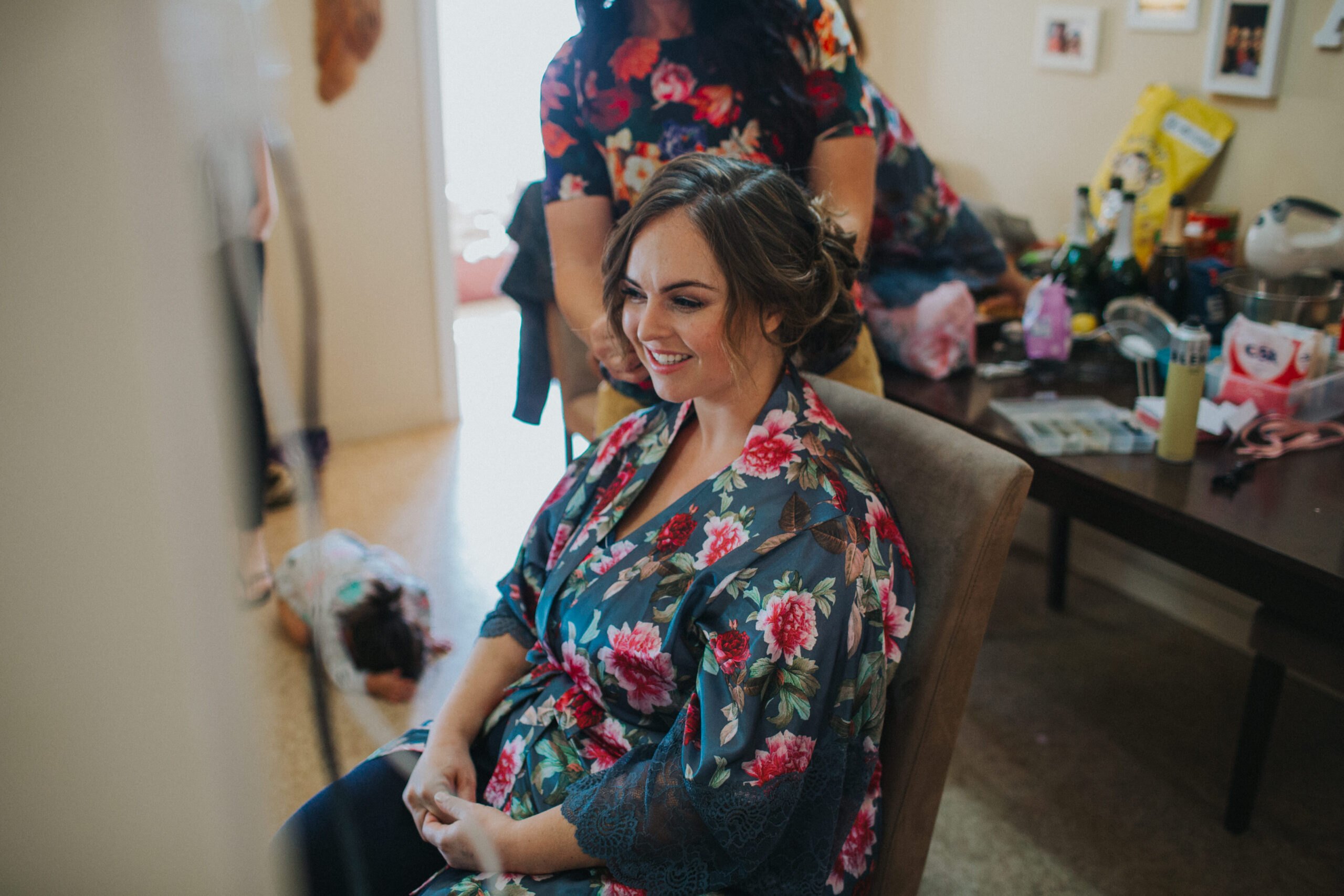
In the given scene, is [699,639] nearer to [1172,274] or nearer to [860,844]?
[860,844]

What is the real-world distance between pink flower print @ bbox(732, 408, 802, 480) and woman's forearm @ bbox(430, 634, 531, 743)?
0.37 m

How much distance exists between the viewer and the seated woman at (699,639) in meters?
0.82

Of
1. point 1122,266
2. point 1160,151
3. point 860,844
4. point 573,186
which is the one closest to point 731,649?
point 860,844

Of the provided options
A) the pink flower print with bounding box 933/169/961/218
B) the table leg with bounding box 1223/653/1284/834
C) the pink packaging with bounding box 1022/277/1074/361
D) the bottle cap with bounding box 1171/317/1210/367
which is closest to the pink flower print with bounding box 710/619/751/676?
the bottle cap with bounding box 1171/317/1210/367

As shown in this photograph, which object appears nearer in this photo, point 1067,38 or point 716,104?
point 716,104

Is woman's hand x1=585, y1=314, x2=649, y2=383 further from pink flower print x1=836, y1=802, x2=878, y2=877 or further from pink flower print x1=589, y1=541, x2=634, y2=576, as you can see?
pink flower print x1=836, y1=802, x2=878, y2=877

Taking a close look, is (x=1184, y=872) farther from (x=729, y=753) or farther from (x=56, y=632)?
(x=56, y=632)

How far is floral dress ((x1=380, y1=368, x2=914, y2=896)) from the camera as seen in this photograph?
2.64 feet

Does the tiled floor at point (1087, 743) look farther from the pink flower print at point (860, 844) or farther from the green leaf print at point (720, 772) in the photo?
the pink flower print at point (860, 844)

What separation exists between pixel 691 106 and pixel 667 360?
461 mm

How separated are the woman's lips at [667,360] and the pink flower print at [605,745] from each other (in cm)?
35

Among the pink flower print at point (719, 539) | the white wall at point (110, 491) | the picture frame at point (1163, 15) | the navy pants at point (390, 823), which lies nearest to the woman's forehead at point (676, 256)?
the pink flower print at point (719, 539)

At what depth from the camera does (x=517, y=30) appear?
1.77 feet

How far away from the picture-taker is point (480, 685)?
1.10m
